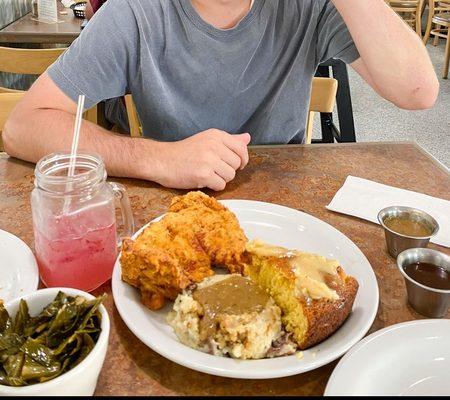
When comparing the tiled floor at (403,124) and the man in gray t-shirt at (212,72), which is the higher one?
the man in gray t-shirt at (212,72)

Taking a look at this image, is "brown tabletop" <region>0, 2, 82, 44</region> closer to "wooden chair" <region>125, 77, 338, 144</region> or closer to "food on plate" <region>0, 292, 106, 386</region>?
"wooden chair" <region>125, 77, 338, 144</region>

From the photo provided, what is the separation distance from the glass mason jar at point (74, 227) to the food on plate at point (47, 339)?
0.15 m

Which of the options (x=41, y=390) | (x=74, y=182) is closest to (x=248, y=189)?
(x=74, y=182)

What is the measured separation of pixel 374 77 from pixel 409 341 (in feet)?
3.34

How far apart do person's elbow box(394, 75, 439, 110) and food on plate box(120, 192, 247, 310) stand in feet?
2.81

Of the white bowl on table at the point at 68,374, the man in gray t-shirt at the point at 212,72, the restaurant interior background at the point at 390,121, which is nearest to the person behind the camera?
the white bowl on table at the point at 68,374

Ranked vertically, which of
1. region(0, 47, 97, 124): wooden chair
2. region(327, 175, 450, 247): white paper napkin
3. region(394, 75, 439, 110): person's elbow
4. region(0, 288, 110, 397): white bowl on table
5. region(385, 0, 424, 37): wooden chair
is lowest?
region(385, 0, 424, 37): wooden chair

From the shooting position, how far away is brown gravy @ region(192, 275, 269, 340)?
79cm

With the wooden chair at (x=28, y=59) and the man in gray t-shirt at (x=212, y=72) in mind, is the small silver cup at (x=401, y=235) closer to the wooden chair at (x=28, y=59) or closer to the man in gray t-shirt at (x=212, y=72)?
the man in gray t-shirt at (x=212, y=72)

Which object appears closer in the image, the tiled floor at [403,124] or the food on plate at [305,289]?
the food on plate at [305,289]

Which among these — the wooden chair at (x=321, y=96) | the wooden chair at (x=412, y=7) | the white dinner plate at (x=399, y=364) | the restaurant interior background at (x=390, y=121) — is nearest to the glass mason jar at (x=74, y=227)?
the white dinner plate at (x=399, y=364)

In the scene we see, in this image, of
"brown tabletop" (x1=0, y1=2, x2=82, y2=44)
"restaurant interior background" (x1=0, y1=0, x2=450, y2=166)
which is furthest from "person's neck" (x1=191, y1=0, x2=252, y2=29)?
"restaurant interior background" (x1=0, y1=0, x2=450, y2=166)

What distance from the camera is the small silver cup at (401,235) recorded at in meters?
1.06

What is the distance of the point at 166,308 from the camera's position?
2.99ft
